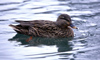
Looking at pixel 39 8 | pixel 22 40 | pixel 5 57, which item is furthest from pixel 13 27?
pixel 39 8

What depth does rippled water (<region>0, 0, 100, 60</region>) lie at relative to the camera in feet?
27.7

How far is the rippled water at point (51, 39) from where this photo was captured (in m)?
8.45

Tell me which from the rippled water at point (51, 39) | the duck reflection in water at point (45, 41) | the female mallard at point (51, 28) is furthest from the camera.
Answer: the female mallard at point (51, 28)

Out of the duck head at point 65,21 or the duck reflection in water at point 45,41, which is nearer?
the duck reflection in water at point 45,41

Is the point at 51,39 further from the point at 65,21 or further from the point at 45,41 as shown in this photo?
the point at 65,21

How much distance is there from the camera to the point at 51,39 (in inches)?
399

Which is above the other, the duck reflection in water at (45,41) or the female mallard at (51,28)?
the female mallard at (51,28)

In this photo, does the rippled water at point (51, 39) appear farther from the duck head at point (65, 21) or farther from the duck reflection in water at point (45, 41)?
the duck head at point (65, 21)

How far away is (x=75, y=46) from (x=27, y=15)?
4.09 m

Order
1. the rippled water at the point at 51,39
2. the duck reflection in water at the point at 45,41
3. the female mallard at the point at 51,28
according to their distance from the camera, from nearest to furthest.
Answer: the rippled water at the point at 51,39 → the duck reflection in water at the point at 45,41 → the female mallard at the point at 51,28

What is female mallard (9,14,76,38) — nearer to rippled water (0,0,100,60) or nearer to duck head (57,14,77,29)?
duck head (57,14,77,29)

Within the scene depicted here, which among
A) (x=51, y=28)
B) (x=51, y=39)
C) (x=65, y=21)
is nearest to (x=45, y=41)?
(x=51, y=39)

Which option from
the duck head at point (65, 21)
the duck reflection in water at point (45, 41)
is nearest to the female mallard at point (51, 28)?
the duck head at point (65, 21)

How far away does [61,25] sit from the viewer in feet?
33.8
